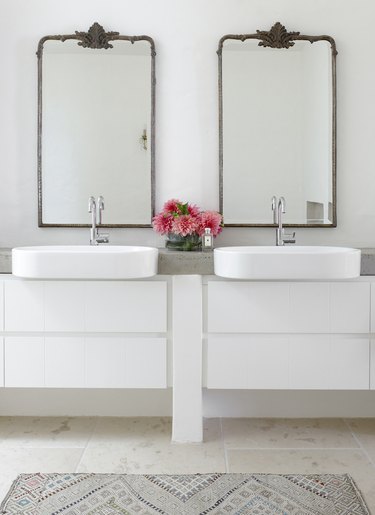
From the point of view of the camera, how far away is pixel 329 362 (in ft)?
7.91

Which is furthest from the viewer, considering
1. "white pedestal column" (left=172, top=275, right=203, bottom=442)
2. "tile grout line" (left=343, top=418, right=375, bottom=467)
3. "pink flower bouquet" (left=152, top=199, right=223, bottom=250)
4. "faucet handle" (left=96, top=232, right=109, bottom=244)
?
"faucet handle" (left=96, top=232, right=109, bottom=244)

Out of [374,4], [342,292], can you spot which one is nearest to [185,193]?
[342,292]

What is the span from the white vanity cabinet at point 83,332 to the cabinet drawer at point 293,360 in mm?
298

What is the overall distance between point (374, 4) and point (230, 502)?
8.38ft

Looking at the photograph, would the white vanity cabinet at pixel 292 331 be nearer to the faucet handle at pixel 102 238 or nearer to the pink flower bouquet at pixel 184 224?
the pink flower bouquet at pixel 184 224

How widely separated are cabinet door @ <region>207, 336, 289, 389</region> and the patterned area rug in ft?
1.46

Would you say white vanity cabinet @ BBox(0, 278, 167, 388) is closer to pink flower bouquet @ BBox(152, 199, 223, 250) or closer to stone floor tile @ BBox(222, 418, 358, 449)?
pink flower bouquet @ BBox(152, 199, 223, 250)

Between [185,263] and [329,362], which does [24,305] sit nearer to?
[185,263]

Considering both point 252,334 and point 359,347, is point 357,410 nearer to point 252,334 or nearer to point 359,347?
point 359,347

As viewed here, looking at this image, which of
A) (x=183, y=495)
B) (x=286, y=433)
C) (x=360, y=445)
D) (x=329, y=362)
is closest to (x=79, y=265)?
(x=183, y=495)

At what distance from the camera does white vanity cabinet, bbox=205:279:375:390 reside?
7.86 ft

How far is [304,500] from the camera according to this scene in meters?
1.93

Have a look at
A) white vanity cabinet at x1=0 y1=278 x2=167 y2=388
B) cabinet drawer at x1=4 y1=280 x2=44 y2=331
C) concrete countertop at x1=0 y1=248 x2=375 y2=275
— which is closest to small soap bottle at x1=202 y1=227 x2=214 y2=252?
concrete countertop at x1=0 y1=248 x2=375 y2=275

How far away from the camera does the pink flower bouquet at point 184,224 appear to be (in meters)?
2.57
